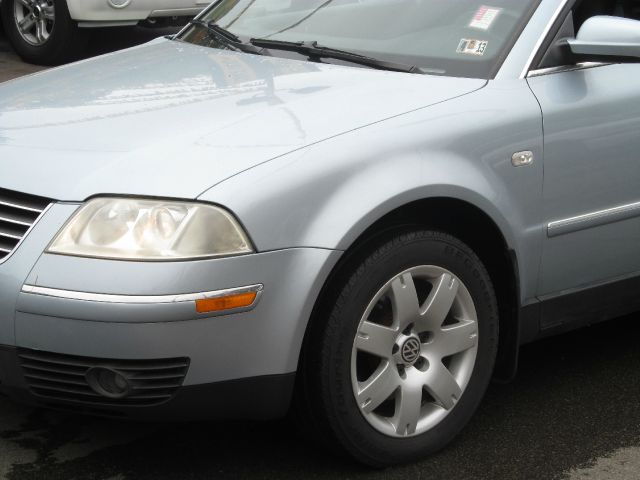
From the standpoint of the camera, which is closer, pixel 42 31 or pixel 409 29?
pixel 409 29

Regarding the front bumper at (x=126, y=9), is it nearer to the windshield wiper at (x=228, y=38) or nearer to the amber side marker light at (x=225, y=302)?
the windshield wiper at (x=228, y=38)

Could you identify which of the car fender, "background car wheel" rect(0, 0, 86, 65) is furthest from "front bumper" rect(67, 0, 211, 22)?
the car fender

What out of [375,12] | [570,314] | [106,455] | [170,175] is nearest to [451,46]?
[375,12]

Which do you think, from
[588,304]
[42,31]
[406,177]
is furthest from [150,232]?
[42,31]

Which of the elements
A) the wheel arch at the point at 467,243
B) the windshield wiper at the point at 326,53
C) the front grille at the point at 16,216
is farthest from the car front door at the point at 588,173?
the front grille at the point at 16,216

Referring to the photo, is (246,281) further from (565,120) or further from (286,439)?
(565,120)

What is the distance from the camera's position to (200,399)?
3.10 meters

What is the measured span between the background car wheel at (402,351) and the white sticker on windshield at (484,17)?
0.82 meters

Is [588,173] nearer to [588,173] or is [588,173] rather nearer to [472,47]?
[588,173]

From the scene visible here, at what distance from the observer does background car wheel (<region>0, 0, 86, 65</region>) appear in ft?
30.2

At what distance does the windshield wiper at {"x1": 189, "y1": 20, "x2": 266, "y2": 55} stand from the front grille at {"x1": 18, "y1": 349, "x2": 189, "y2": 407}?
1.46m

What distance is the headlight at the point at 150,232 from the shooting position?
3.00 meters

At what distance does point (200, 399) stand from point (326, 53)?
1.38 metres

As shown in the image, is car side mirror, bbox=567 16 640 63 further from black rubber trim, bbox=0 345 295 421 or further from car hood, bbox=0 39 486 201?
black rubber trim, bbox=0 345 295 421
